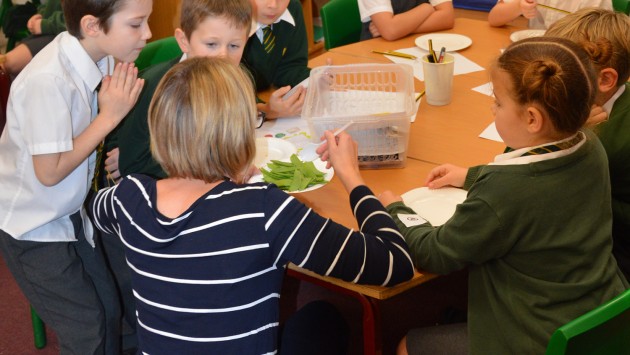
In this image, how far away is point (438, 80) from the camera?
2.30m

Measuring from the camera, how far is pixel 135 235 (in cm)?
135

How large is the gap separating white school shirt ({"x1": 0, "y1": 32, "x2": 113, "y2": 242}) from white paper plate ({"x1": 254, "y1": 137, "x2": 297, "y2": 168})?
18.5 inches

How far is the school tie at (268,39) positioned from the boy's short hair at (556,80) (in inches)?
49.7

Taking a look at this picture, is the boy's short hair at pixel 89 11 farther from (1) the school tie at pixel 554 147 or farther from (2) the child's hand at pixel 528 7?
(2) the child's hand at pixel 528 7

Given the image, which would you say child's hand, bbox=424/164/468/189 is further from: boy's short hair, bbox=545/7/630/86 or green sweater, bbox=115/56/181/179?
green sweater, bbox=115/56/181/179

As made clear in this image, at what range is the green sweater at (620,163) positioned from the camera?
1.80 metres

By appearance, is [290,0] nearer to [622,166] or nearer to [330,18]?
[330,18]

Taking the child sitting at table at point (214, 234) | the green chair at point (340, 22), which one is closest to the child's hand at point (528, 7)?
the green chair at point (340, 22)

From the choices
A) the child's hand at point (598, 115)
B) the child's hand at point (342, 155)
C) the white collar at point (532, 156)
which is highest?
the white collar at point (532, 156)

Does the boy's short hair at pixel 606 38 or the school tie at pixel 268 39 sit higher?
the boy's short hair at pixel 606 38

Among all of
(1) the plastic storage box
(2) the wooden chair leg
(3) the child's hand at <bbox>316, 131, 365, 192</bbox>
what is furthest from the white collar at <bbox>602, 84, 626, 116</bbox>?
(2) the wooden chair leg

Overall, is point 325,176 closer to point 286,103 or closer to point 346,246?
point 286,103

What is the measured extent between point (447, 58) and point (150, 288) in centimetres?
140

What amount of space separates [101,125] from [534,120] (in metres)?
1.04
